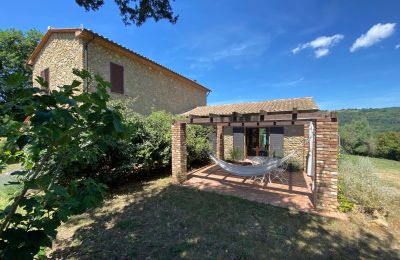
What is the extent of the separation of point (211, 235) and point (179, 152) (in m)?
3.46

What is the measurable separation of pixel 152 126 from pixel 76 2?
4688mm

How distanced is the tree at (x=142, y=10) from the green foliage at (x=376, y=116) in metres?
53.0

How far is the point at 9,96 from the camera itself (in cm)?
110

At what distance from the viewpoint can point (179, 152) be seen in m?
6.62

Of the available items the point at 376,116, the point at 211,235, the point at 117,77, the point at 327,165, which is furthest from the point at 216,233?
the point at 376,116

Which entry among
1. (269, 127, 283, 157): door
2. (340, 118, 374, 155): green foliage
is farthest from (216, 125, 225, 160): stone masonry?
(340, 118, 374, 155): green foliage

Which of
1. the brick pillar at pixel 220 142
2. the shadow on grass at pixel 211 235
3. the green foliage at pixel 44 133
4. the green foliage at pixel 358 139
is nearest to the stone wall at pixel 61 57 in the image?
the shadow on grass at pixel 211 235

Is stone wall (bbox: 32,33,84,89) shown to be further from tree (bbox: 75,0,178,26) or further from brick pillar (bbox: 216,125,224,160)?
brick pillar (bbox: 216,125,224,160)

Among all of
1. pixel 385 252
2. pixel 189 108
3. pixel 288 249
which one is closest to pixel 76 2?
pixel 288 249

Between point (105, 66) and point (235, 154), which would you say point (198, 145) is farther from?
point (105, 66)

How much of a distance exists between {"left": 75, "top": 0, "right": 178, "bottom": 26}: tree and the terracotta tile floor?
15.4 ft

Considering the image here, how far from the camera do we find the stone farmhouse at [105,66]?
27.5ft

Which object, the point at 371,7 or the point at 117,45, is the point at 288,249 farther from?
the point at 117,45

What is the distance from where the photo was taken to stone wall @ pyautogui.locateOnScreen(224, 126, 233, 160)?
11.1 metres
